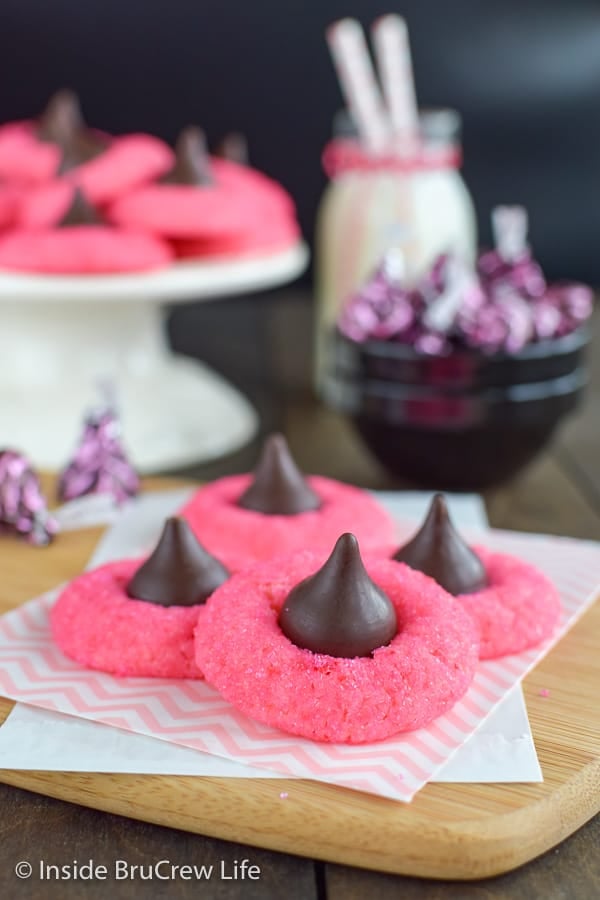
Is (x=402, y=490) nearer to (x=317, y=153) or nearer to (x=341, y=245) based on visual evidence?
(x=341, y=245)

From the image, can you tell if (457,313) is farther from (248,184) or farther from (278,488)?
(248,184)

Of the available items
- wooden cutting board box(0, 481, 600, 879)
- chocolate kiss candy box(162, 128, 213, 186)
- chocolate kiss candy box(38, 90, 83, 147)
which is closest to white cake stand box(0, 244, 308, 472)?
chocolate kiss candy box(162, 128, 213, 186)

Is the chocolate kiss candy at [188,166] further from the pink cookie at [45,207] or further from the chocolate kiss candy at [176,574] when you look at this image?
the chocolate kiss candy at [176,574]

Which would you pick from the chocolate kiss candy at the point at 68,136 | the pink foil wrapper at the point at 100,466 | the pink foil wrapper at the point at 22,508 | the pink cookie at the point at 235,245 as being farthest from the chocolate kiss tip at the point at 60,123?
the pink foil wrapper at the point at 22,508

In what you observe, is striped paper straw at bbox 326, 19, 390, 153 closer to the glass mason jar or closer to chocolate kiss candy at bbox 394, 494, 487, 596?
the glass mason jar

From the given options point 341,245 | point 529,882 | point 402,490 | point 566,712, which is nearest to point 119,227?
point 341,245

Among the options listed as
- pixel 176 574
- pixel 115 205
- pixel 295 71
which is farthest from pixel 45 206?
pixel 295 71
